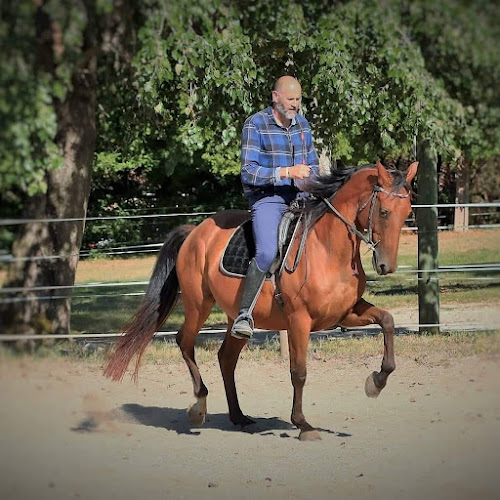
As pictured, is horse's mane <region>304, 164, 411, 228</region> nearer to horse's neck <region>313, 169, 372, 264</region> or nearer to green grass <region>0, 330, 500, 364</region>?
horse's neck <region>313, 169, 372, 264</region>

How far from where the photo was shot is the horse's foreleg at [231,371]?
18.7 feet

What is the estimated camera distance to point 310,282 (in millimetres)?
5027

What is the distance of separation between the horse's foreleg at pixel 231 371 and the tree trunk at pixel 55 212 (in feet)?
3.18

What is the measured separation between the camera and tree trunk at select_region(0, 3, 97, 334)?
3.41 m

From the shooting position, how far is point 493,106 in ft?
12.4

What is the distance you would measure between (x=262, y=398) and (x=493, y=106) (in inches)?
128

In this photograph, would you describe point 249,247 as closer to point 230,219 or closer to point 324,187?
point 230,219

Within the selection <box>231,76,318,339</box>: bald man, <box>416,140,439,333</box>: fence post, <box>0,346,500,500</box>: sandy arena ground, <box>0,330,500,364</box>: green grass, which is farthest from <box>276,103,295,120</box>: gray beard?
<box>416,140,439,333</box>: fence post

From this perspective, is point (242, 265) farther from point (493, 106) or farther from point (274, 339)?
point (274, 339)

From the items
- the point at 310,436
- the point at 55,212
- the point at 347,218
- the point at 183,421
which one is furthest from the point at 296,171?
the point at 183,421

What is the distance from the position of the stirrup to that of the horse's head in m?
0.79

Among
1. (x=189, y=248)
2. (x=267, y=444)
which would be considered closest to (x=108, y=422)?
(x=267, y=444)

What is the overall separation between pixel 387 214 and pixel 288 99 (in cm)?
72

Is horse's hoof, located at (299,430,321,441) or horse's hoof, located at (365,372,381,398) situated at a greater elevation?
horse's hoof, located at (365,372,381,398)
